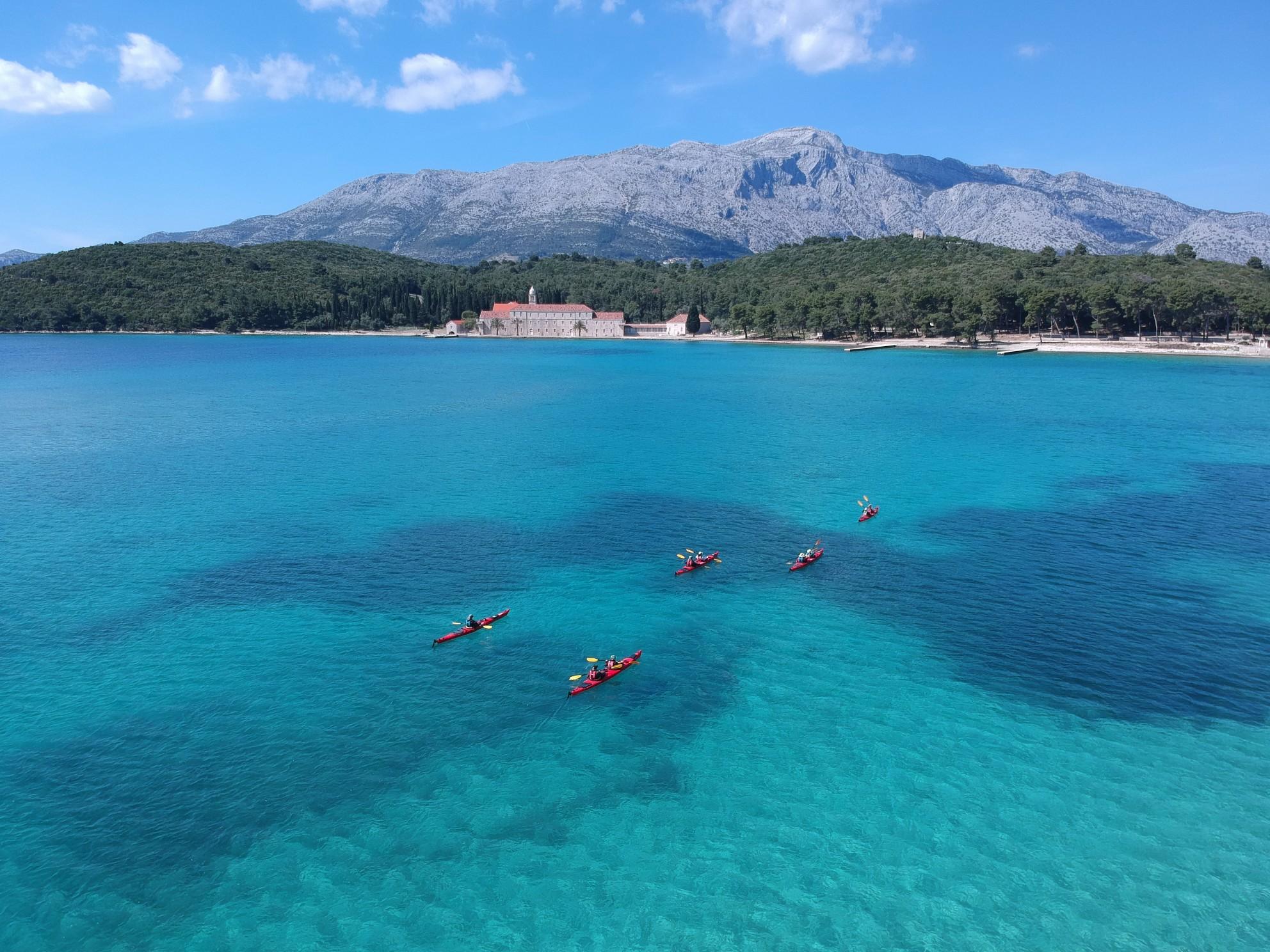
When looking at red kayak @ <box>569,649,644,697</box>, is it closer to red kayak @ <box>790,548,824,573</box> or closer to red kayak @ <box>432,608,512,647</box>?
red kayak @ <box>432,608,512,647</box>

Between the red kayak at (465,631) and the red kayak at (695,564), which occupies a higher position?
the red kayak at (695,564)

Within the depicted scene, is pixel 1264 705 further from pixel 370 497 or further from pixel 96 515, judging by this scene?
pixel 96 515

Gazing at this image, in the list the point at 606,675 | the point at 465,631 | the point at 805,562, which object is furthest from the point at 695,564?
the point at 465,631

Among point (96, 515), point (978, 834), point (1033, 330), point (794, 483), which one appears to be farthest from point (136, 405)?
point (1033, 330)

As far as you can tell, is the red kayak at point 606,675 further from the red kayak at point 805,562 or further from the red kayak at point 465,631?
the red kayak at point 805,562

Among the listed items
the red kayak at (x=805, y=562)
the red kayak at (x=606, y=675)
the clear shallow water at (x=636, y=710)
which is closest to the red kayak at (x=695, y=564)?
the clear shallow water at (x=636, y=710)

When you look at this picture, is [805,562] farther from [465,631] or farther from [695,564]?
[465,631]
